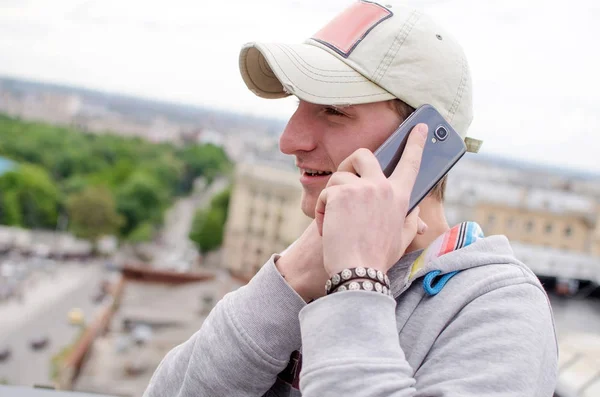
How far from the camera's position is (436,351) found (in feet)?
2.51

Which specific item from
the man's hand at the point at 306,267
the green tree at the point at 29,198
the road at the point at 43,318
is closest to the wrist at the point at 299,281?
the man's hand at the point at 306,267

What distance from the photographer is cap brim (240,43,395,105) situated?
88 centimetres

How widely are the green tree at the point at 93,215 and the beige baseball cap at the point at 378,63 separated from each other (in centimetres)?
2592

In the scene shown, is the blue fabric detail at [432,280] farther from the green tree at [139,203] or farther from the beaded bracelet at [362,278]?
the green tree at [139,203]

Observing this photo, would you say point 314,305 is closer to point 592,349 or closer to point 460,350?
point 460,350

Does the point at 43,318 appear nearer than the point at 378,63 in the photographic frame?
No

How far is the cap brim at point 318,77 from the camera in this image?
0.88 meters

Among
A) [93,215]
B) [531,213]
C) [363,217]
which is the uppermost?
[363,217]

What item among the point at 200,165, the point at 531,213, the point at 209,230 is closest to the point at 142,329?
the point at 209,230

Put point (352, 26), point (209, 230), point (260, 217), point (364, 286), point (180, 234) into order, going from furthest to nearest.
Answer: point (180, 234), point (209, 230), point (260, 217), point (352, 26), point (364, 286)

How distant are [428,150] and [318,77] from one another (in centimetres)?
19

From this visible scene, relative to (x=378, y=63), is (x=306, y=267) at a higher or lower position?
lower

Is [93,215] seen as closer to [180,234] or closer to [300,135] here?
[180,234]

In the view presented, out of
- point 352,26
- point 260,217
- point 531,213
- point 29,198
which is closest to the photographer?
point 352,26
